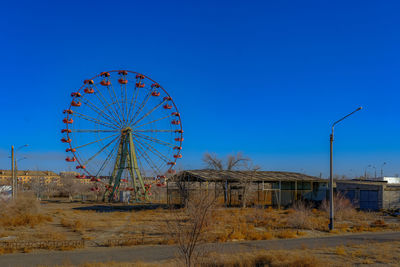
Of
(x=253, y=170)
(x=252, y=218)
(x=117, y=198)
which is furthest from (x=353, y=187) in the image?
(x=117, y=198)

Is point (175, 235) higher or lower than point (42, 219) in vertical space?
higher

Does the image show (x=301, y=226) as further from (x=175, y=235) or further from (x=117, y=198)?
(x=117, y=198)

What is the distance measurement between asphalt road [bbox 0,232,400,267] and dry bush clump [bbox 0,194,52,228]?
423 inches

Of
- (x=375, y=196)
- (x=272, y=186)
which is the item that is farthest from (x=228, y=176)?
(x=375, y=196)

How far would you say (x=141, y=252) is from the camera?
54.2 ft

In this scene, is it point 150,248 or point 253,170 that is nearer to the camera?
point 150,248

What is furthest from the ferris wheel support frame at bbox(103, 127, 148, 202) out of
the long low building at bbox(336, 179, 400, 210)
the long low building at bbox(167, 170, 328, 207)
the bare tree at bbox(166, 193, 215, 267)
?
the bare tree at bbox(166, 193, 215, 267)

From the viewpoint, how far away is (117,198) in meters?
52.5

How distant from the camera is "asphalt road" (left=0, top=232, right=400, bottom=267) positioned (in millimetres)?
14570

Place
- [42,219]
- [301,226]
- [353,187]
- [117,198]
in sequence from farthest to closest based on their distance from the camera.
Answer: [117,198], [353,187], [42,219], [301,226]

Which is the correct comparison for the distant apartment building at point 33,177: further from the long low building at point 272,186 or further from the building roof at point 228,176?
the building roof at point 228,176

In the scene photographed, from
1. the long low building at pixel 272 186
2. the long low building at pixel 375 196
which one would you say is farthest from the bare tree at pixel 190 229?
the long low building at pixel 375 196

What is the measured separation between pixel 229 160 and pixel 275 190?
1701 centimetres

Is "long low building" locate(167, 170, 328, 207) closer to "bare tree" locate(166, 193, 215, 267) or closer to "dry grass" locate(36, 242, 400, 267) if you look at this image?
"dry grass" locate(36, 242, 400, 267)
